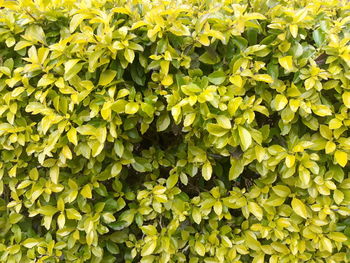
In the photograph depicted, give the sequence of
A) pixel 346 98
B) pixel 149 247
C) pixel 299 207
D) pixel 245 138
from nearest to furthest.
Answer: pixel 245 138 < pixel 346 98 < pixel 299 207 < pixel 149 247

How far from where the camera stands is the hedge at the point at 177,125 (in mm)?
1816

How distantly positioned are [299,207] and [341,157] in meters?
0.35

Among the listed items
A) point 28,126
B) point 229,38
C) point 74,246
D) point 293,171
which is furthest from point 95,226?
point 229,38

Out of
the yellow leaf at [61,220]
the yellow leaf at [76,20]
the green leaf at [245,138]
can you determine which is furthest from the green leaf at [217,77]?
the yellow leaf at [61,220]

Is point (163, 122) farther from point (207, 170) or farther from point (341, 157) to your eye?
point (341, 157)

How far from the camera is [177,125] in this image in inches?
80.4

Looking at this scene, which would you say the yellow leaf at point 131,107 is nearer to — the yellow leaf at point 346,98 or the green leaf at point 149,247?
the green leaf at point 149,247

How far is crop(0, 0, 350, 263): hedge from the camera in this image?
182 centimetres

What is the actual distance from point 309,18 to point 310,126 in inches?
22.1

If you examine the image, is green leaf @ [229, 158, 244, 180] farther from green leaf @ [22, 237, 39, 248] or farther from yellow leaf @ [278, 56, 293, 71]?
green leaf @ [22, 237, 39, 248]

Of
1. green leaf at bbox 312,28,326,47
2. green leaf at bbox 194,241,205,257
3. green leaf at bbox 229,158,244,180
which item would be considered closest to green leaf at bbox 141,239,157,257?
green leaf at bbox 194,241,205,257

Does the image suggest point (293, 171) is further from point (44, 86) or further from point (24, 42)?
point (24, 42)

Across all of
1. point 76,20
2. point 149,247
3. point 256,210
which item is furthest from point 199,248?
point 76,20

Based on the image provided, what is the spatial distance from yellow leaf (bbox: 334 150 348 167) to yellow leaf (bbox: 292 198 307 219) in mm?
300
